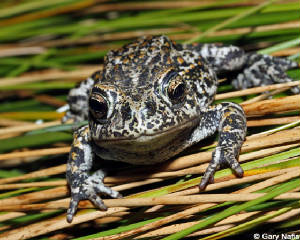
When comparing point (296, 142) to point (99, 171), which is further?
point (99, 171)

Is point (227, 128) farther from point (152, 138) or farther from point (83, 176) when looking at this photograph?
point (83, 176)

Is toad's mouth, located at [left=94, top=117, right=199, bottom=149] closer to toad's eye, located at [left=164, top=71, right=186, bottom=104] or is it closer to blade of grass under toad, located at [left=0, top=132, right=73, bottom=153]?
toad's eye, located at [left=164, top=71, right=186, bottom=104]

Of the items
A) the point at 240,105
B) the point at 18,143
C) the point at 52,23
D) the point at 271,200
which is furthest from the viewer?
the point at 52,23

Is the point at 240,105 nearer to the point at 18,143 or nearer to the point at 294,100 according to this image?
the point at 294,100

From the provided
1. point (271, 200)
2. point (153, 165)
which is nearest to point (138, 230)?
point (153, 165)

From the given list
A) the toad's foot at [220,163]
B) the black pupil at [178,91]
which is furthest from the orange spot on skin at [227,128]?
the black pupil at [178,91]

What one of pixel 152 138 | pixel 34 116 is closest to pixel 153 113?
pixel 152 138

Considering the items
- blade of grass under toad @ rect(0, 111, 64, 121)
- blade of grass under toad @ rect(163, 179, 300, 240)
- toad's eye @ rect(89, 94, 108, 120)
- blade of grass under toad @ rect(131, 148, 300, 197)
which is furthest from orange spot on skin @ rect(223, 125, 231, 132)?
blade of grass under toad @ rect(0, 111, 64, 121)
